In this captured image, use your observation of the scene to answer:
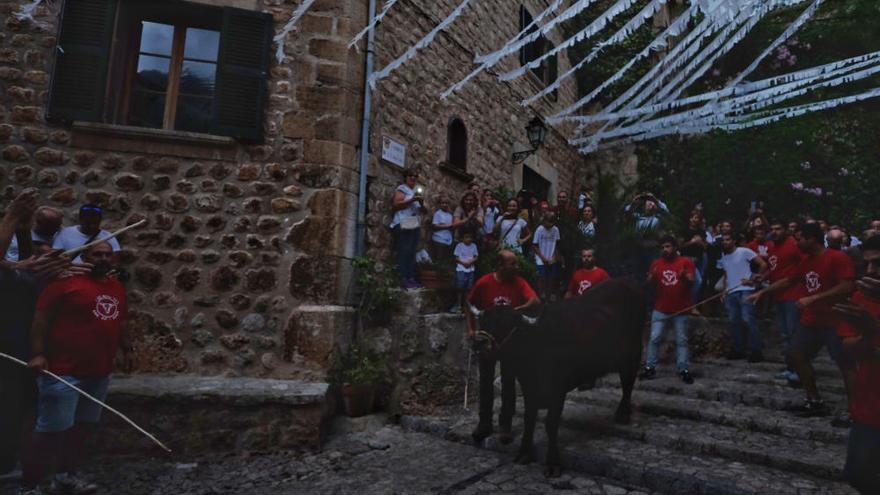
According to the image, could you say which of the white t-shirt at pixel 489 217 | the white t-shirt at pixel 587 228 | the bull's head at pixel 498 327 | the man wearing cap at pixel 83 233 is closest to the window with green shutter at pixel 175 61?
the man wearing cap at pixel 83 233

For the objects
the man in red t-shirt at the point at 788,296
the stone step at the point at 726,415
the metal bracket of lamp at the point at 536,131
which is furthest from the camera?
the metal bracket of lamp at the point at 536,131

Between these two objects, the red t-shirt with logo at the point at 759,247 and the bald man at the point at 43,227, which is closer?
the bald man at the point at 43,227

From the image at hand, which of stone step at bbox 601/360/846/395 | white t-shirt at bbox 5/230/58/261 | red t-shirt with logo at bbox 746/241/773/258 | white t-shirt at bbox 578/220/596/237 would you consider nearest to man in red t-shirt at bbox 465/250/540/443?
stone step at bbox 601/360/846/395

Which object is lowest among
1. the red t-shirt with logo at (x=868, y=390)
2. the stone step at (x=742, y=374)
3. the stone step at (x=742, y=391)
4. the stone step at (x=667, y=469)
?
the stone step at (x=667, y=469)

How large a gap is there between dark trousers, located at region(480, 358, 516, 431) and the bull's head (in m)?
0.47

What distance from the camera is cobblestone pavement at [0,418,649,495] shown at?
150 inches

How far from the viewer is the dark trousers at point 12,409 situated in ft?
12.1

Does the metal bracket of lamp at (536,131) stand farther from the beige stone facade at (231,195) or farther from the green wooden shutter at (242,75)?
the green wooden shutter at (242,75)

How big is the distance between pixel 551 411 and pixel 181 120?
4755 mm

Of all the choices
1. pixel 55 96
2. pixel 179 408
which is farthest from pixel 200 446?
pixel 55 96

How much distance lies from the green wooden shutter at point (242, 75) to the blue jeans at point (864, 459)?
5419 millimetres

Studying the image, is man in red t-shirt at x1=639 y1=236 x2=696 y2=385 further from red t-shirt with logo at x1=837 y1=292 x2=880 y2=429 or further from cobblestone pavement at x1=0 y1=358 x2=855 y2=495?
red t-shirt with logo at x1=837 y1=292 x2=880 y2=429

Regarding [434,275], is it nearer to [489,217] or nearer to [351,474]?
[489,217]

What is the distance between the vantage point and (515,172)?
34.3 ft
